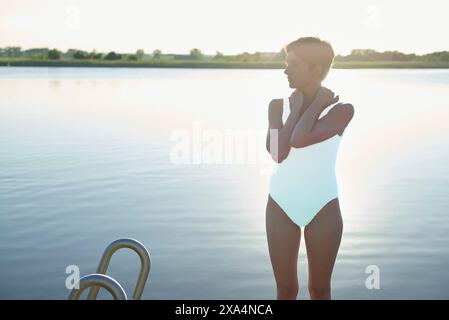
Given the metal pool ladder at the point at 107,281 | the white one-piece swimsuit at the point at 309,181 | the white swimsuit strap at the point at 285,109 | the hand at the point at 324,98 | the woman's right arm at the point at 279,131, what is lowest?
the metal pool ladder at the point at 107,281

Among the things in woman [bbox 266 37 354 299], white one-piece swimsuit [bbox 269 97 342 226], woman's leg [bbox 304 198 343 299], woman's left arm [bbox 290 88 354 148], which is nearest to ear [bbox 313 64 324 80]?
woman [bbox 266 37 354 299]

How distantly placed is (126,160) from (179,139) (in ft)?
17.4

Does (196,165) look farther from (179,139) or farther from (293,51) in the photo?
(293,51)

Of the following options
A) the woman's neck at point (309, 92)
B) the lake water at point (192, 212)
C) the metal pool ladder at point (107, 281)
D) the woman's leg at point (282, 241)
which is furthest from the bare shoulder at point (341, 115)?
the lake water at point (192, 212)

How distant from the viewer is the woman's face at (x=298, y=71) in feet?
14.1

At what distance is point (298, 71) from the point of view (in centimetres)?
431

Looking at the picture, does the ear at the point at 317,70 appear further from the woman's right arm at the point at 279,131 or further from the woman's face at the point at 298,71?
the woman's right arm at the point at 279,131

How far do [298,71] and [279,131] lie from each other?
1.29ft

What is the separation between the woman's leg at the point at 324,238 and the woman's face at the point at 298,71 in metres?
0.77

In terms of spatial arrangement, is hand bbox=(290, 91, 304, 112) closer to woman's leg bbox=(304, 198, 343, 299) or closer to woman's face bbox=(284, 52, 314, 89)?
Result: woman's face bbox=(284, 52, 314, 89)

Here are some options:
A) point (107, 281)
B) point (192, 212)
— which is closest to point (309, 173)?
point (107, 281)

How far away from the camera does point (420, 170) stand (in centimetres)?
1764

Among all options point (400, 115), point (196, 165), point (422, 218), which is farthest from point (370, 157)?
point (400, 115)

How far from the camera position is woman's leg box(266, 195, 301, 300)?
14.2 feet
